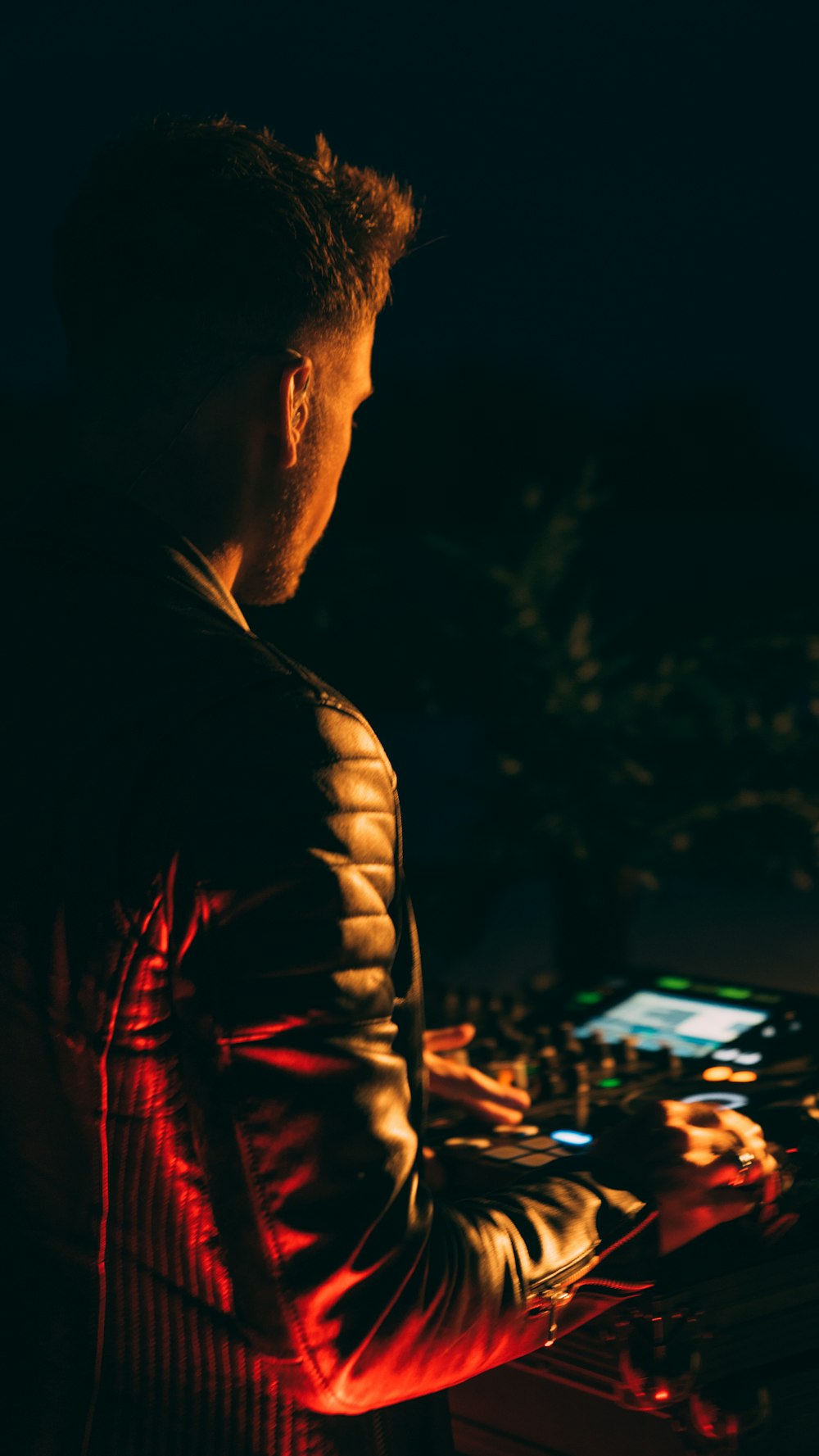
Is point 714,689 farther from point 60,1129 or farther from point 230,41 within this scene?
point 230,41

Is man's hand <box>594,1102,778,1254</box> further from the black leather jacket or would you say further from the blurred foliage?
the blurred foliage

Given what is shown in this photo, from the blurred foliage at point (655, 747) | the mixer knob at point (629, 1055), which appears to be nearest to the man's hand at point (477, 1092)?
the mixer knob at point (629, 1055)

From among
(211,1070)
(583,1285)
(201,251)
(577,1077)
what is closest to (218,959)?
(211,1070)

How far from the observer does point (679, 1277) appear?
0.79 metres

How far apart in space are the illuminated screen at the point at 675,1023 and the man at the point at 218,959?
42 centimetres

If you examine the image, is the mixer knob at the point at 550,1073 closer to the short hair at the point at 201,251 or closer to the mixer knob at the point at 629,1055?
the mixer knob at the point at 629,1055

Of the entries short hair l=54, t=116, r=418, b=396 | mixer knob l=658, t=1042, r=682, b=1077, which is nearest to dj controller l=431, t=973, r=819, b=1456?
mixer knob l=658, t=1042, r=682, b=1077

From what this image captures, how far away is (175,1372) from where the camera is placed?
706mm

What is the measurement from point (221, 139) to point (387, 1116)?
2.05 ft

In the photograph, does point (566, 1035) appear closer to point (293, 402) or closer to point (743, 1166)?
point (743, 1166)

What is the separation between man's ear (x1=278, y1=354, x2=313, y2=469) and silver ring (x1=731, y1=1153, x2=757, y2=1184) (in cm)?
53

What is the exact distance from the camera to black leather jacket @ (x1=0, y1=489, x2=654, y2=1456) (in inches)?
24.0

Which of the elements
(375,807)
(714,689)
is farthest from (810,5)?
(375,807)

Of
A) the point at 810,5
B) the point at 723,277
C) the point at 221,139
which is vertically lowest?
the point at 723,277
